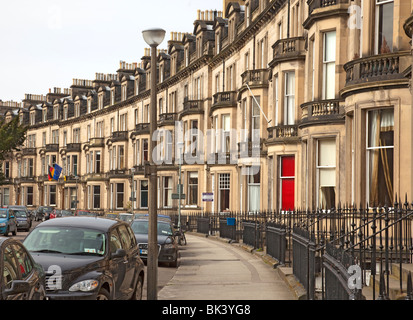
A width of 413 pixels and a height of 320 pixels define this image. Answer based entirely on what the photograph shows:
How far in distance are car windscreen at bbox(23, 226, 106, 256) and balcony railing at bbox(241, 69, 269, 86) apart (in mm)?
25273

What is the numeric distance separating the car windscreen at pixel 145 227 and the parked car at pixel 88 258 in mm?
9183

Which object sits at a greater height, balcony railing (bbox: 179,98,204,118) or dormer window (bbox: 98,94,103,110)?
dormer window (bbox: 98,94,103,110)

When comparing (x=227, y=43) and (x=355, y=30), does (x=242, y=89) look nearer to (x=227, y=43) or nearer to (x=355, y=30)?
(x=227, y=43)

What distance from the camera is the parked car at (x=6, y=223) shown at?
Result: 3628 centimetres

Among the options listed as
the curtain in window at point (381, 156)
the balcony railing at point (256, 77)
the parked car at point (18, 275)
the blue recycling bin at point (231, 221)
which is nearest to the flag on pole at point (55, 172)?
the balcony railing at point (256, 77)

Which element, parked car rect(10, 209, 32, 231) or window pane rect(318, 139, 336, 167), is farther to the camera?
parked car rect(10, 209, 32, 231)

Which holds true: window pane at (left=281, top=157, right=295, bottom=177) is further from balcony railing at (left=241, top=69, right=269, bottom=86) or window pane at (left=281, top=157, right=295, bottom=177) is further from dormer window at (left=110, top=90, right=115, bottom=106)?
dormer window at (left=110, top=90, right=115, bottom=106)

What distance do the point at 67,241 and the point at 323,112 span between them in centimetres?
1467

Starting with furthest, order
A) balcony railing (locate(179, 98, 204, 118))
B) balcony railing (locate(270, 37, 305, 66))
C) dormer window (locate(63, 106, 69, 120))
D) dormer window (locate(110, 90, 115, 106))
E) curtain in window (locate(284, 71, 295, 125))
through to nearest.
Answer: dormer window (locate(63, 106, 69, 120))
dormer window (locate(110, 90, 115, 106))
balcony railing (locate(179, 98, 204, 118))
curtain in window (locate(284, 71, 295, 125))
balcony railing (locate(270, 37, 305, 66))

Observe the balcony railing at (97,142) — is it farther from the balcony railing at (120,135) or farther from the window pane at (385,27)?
the window pane at (385,27)

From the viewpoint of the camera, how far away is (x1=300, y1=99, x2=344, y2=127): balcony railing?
2409 centimetres

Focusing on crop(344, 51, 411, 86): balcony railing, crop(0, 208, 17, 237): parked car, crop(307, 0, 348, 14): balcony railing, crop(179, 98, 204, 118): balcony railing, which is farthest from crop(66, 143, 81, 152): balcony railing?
crop(344, 51, 411, 86): balcony railing

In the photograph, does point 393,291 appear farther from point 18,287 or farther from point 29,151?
point 29,151

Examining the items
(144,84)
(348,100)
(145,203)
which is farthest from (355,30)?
(144,84)
